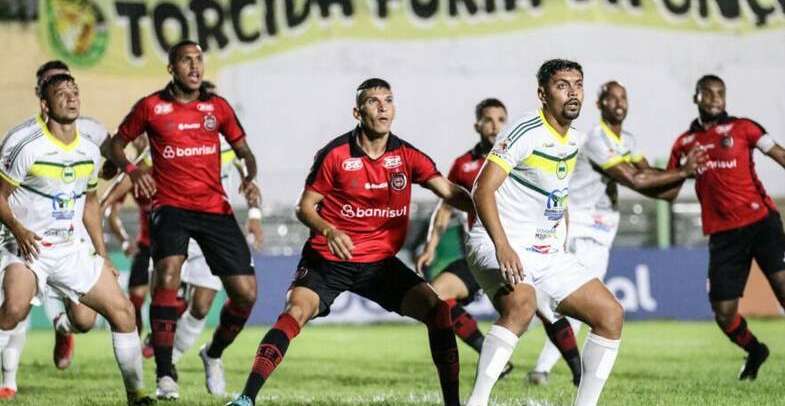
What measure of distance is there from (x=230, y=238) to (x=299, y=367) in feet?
10.3

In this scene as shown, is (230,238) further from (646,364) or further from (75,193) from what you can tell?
(646,364)

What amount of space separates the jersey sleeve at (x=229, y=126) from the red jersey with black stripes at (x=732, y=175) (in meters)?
3.40

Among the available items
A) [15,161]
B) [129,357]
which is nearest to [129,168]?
[15,161]

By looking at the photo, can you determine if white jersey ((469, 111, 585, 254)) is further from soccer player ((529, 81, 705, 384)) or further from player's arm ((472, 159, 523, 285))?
soccer player ((529, 81, 705, 384))

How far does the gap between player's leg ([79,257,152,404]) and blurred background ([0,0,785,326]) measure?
1234cm

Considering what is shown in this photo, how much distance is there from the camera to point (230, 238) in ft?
33.7

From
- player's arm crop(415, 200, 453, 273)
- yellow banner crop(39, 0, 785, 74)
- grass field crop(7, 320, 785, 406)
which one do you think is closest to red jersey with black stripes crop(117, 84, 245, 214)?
grass field crop(7, 320, 785, 406)

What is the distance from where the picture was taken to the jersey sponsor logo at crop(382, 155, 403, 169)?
8.38 metres

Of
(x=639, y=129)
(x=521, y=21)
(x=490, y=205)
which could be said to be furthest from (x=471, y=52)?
(x=490, y=205)

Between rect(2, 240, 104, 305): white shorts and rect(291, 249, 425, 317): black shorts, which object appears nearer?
rect(291, 249, 425, 317): black shorts

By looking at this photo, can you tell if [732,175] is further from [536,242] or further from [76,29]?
[76,29]

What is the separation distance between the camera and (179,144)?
33.5 feet

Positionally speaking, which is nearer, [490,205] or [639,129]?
[490,205]

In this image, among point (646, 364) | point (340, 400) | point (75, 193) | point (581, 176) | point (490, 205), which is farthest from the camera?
point (646, 364)
